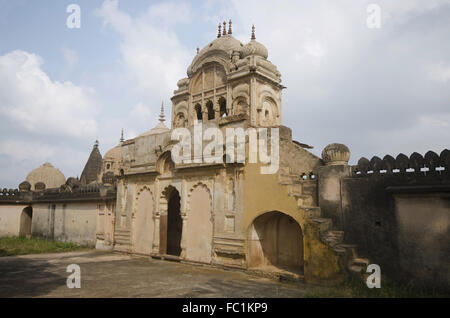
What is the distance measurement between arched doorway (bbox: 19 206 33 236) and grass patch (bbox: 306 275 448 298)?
20.7 metres

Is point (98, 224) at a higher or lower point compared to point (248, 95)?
lower

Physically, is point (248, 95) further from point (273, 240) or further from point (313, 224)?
point (313, 224)

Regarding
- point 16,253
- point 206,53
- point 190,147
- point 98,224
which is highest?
point 206,53

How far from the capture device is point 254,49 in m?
20.5

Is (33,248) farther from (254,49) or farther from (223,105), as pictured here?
(254,49)

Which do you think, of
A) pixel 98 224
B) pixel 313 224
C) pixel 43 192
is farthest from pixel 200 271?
pixel 43 192

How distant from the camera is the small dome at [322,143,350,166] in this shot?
27.8ft

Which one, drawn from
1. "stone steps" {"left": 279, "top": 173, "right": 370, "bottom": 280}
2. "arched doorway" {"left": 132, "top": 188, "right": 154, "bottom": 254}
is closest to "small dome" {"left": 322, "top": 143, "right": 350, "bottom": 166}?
"stone steps" {"left": 279, "top": 173, "right": 370, "bottom": 280}

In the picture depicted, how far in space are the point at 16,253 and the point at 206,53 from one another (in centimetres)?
1546

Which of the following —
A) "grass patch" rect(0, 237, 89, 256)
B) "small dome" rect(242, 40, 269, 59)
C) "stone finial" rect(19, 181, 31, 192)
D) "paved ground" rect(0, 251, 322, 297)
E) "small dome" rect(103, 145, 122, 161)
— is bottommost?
"grass patch" rect(0, 237, 89, 256)

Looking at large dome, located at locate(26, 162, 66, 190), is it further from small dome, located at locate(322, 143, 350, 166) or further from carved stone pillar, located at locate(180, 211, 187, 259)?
small dome, located at locate(322, 143, 350, 166)

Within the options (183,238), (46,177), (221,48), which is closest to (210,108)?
(221,48)

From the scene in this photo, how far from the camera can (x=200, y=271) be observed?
10.0 m
